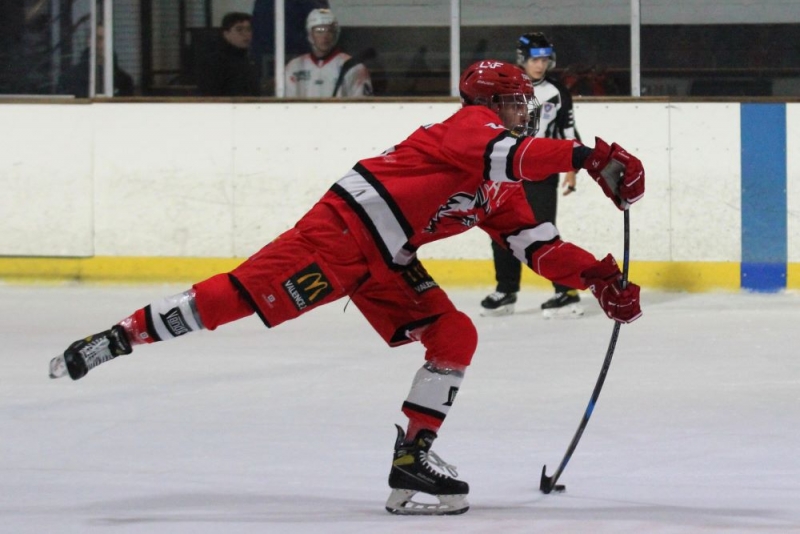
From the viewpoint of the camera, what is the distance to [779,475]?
11.6 feet

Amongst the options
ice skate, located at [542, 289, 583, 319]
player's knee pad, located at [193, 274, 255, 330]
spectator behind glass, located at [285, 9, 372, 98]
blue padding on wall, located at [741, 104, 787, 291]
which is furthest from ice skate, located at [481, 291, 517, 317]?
player's knee pad, located at [193, 274, 255, 330]

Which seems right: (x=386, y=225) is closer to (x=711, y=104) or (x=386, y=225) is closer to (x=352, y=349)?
(x=352, y=349)

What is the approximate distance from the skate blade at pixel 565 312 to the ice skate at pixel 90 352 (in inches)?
144

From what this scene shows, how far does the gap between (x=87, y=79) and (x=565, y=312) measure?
3.09 metres

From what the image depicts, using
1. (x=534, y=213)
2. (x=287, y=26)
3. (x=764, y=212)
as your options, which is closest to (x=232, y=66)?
(x=287, y=26)

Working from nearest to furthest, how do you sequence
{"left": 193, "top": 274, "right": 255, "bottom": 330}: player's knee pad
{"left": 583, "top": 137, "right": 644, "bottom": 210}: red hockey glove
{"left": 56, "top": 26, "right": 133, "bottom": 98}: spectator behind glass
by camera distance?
{"left": 583, "top": 137, "right": 644, "bottom": 210}: red hockey glove < {"left": 193, "top": 274, "right": 255, "bottom": 330}: player's knee pad < {"left": 56, "top": 26, "right": 133, "bottom": 98}: spectator behind glass

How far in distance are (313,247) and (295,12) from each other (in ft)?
15.5

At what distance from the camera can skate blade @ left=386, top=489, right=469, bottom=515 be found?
128 inches

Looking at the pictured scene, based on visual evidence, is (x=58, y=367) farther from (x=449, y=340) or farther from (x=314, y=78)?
(x=314, y=78)

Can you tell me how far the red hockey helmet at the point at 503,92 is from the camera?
3.33m

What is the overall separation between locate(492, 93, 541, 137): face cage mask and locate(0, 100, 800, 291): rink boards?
402 cm

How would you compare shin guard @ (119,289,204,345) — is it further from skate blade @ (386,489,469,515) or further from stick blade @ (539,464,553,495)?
stick blade @ (539,464,553,495)

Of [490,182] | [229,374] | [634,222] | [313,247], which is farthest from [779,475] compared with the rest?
[634,222]

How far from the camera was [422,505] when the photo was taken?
3299 millimetres
